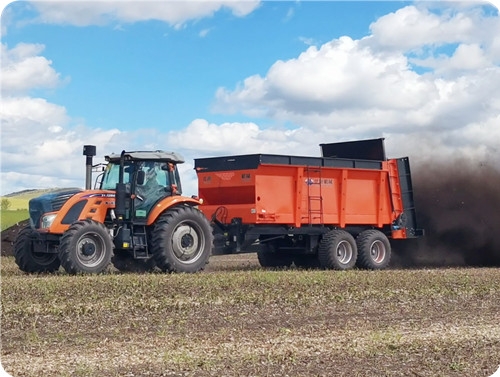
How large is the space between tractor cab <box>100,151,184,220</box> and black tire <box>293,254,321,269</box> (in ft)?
15.8

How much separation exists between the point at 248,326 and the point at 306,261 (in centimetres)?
990

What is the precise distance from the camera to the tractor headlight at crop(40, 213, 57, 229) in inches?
584

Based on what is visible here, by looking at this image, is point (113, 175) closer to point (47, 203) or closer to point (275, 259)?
point (47, 203)

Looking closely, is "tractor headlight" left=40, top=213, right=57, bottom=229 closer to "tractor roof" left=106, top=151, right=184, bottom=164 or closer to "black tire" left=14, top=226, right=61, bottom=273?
"black tire" left=14, top=226, right=61, bottom=273

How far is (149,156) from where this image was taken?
51.8ft

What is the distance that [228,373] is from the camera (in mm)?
7465

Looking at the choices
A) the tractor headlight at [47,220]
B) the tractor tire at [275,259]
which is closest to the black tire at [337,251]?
the tractor tire at [275,259]

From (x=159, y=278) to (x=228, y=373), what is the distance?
6.44 metres

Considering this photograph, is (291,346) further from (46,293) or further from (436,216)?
(436,216)

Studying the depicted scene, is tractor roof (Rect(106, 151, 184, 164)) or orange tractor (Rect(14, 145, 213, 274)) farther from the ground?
tractor roof (Rect(106, 151, 184, 164))

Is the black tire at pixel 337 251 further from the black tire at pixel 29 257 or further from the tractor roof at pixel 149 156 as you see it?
the black tire at pixel 29 257

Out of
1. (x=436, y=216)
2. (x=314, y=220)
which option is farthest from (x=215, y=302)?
(x=436, y=216)

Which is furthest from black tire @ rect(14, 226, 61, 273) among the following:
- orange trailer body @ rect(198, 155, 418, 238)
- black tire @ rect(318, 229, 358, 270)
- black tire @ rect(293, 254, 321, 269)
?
black tire @ rect(293, 254, 321, 269)

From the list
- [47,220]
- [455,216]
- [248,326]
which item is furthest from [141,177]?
[455,216]
